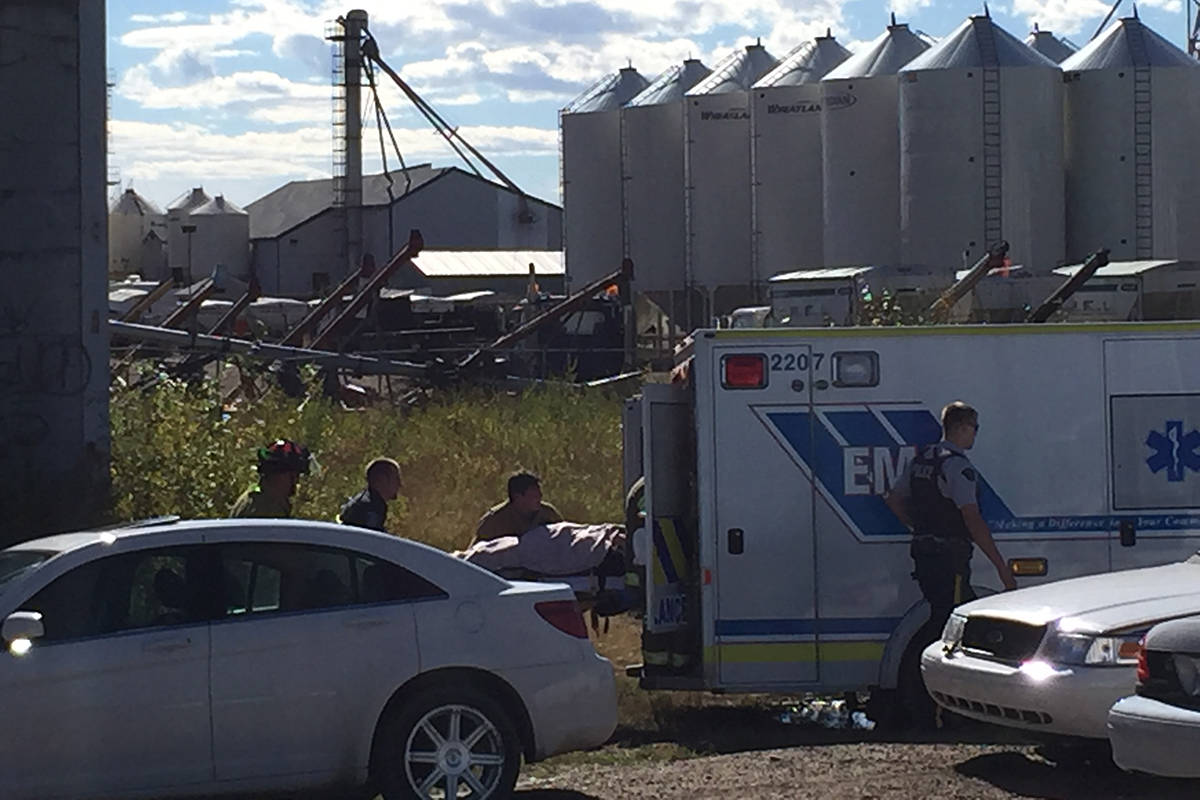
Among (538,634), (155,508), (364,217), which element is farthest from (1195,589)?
(364,217)

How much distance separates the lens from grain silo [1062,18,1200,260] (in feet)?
145

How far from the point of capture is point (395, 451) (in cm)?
2327

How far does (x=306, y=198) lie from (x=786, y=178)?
50.9 m

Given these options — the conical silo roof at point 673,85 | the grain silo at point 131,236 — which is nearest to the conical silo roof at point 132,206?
the grain silo at point 131,236

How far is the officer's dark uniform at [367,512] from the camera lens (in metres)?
11.5

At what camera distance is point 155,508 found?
16.3 m

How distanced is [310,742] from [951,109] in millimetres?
36995

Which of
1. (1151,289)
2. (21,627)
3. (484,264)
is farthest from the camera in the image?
(484,264)

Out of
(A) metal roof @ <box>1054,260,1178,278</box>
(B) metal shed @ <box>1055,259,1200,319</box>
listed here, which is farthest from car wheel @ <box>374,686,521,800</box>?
(A) metal roof @ <box>1054,260,1178,278</box>

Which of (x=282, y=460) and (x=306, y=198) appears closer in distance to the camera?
(x=282, y=460)

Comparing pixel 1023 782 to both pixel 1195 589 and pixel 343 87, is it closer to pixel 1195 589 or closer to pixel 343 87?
pixel 1195 589

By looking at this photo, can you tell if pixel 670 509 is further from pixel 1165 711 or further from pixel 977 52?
pixel 977 52

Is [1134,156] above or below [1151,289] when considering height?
above

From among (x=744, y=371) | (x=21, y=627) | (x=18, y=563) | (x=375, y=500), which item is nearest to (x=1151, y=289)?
(x=744, y=371)
